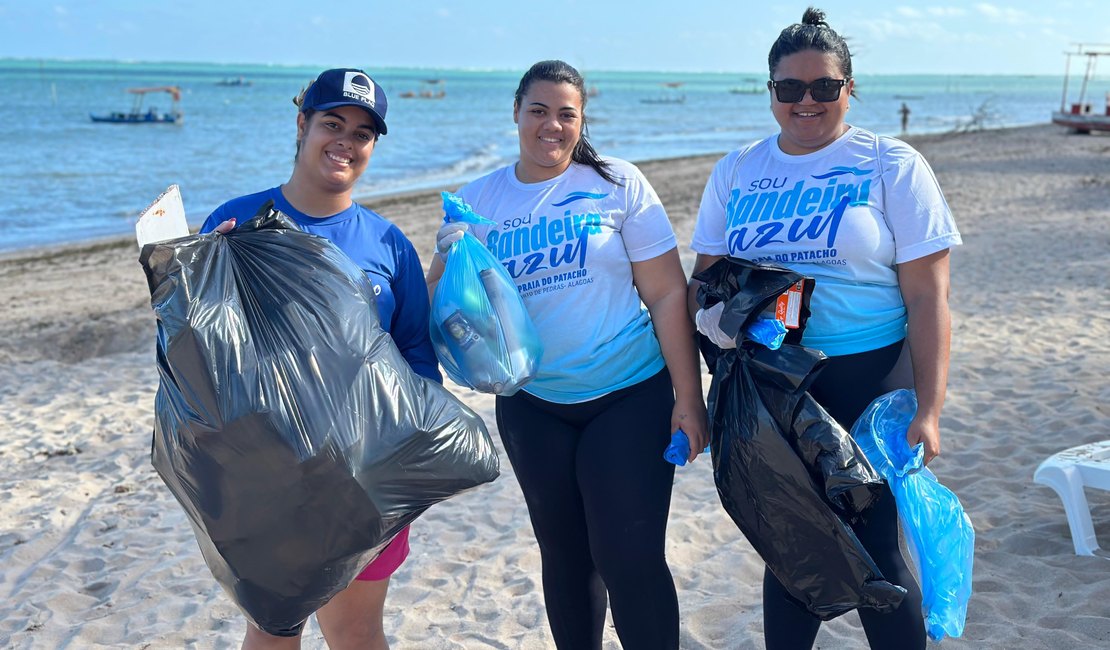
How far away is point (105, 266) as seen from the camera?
1094 cm

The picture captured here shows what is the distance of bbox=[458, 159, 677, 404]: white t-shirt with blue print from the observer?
2295mm

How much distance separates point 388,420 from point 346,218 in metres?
0.58

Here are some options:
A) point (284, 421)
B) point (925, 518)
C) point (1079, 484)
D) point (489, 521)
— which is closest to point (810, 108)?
point (925, 518)

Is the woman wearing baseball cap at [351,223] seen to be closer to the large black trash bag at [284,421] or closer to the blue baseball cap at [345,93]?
the blue baseball cap at [345,93]

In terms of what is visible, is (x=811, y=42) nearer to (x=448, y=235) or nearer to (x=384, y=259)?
(x=448, y=235)

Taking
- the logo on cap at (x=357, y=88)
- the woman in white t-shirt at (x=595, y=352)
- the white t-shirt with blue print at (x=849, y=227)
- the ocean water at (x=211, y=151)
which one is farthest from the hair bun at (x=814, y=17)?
the ocean water at (x=211, y=151)

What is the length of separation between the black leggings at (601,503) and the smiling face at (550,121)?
65cm

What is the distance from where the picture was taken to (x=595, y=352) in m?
2.29

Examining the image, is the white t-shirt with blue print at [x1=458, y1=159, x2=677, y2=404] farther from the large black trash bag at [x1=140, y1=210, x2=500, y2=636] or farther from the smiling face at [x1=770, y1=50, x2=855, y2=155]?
the large black trash bag at [x1=140, y1=210, x2=500, y2=636]

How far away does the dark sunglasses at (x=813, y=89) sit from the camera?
6.99ft

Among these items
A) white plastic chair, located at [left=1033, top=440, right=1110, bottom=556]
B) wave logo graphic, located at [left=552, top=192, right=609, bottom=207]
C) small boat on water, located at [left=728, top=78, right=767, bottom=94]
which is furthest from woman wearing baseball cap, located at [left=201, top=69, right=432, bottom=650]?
small boat on water, located at [left=728, top=78, right=767, bottom=94]

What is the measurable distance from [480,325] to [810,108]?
96 cm

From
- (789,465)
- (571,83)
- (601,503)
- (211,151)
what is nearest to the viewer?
(789,465)

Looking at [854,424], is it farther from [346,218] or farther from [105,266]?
[105,266]
